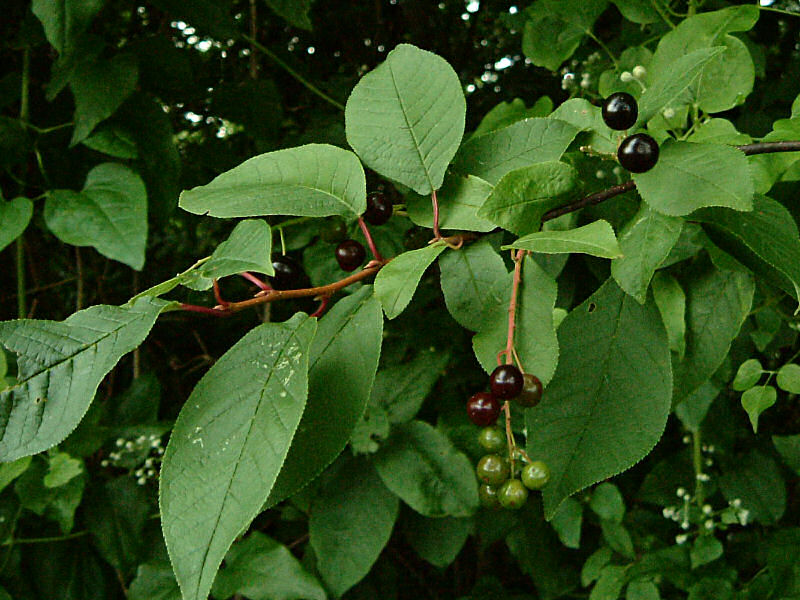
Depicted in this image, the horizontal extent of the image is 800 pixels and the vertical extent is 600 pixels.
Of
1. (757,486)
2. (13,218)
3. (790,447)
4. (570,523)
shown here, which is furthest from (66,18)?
(757,486)

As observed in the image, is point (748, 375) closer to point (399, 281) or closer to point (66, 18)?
point (399, 281)

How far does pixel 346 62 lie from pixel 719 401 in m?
1.32

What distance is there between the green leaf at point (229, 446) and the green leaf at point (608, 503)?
923mm

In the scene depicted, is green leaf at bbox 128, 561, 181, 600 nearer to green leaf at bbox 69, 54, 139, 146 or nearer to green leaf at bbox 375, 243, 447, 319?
green leaf at bbox 69, 54, 139, 146

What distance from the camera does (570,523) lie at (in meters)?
1.30

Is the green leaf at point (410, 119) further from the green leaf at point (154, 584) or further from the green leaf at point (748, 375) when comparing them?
the green leaf at point (154, 584)

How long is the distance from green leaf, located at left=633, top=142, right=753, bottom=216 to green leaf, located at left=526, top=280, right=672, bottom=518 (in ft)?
0.43

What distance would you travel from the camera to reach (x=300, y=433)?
0.53 m

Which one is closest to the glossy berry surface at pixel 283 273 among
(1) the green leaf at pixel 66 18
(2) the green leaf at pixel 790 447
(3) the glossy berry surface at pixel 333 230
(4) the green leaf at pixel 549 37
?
(3) the glossy berry surface at pixel 333 230

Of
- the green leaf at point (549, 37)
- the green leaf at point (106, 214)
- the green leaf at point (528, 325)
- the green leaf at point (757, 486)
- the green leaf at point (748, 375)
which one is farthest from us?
the green leaf at point (757, 486)

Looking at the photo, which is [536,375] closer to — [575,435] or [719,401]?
[575,435]

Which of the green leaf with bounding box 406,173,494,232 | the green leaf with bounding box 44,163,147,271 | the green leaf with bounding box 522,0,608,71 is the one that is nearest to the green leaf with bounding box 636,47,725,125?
the green leaf with bounding box 406,173,494,232

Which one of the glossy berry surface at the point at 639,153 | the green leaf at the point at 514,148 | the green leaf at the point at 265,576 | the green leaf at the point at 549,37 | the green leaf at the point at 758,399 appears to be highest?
the glossy berry surface at the point at 639,153

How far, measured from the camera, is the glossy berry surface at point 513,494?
0.62 metres
